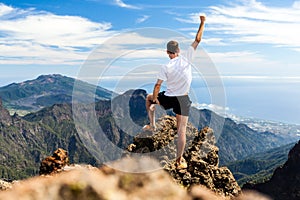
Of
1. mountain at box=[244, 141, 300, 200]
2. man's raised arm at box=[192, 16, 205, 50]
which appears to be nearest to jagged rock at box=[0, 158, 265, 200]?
man's raised arm at box=[192, 16, 205, 50]

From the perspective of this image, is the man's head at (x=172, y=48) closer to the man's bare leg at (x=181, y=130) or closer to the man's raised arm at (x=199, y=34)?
the man's raised arm at (x=199, y=34)

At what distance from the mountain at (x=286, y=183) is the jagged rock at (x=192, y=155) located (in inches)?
6108

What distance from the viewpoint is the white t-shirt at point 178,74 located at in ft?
41.8

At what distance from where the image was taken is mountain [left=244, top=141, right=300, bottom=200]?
542ft

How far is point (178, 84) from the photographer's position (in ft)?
43.3

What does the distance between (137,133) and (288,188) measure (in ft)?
565

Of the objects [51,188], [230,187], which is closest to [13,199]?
[51,188]

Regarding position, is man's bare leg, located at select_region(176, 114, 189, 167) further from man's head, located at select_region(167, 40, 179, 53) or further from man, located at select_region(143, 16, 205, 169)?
man's head, located at select_region(167, 40, 179, 53)

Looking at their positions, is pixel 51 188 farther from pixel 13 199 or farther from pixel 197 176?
pixel 197 176

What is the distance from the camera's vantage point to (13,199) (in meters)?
3.23

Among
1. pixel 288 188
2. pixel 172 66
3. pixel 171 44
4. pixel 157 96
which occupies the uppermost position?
pixel 171 44

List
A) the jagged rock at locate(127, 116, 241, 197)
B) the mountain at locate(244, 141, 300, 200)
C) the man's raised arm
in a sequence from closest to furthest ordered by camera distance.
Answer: the man's raised arm < the jagged rock at locate(127, 116, 241, 197) < the mountain at locate(244, 141, 300, 200)

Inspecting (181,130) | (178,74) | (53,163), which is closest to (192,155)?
(181,130)

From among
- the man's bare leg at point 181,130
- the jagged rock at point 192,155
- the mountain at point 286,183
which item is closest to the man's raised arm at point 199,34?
the man's bare leg at point 181,130
